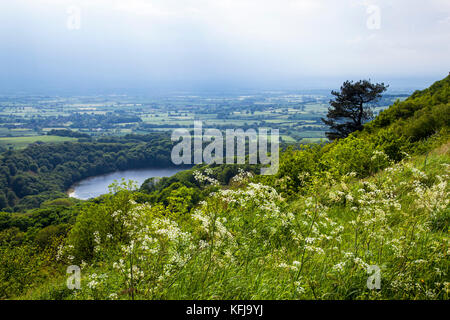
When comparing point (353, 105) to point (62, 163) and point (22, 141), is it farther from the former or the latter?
point (22, 141)

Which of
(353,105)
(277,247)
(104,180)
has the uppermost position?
(353,105)

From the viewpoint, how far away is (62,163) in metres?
118

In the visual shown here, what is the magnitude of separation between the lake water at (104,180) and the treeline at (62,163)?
11.0 feet

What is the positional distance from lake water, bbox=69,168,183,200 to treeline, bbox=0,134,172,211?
3.35m

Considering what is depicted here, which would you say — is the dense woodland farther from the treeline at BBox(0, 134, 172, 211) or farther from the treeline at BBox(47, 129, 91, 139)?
the treeline at BBox(47, 129, 91, 139)

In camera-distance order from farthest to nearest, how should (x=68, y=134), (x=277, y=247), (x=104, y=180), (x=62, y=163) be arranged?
1. (x=68, y=134)
2. (x=104, y=180)
3. (x=62, y=163)
4. (x=277, y=247)

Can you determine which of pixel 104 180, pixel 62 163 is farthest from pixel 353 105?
pixel 62 163

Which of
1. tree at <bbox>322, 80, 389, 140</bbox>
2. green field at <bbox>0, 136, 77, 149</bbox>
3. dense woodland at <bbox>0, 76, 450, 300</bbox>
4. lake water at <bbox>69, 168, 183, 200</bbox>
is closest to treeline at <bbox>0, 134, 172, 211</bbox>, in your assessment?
lake water at <bbox>69, 168, 183, 200</bbox>

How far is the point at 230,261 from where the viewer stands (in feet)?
12.4

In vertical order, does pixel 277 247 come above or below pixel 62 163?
above

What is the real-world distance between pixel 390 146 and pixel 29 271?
2202 centimetres

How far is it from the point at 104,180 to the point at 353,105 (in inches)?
4345
